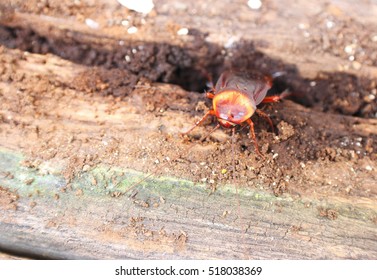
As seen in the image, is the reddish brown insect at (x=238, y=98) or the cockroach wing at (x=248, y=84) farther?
the cockroach wing at (x=248, y=84)

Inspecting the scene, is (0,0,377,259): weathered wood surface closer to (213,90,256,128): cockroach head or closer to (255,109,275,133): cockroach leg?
(213,90,256,128): cockroach head

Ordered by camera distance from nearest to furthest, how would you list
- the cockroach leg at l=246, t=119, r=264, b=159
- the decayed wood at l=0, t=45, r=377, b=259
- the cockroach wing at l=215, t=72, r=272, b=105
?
the decayed wood at l=0, t=45, r=377, b=259, the cockroach leg at l=246, t=119, r=264, b=159, the cockroach wing at l=215, t=72, r=272, b=105

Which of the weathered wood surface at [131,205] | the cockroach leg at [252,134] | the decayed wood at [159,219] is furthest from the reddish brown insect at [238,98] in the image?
the decayed wood at [159,219]

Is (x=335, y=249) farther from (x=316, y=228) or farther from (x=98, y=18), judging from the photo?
(x=98, y=18)

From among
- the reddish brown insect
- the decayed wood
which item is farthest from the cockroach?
the decayed wood

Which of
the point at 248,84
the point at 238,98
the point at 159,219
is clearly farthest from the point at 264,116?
the point at 159,219

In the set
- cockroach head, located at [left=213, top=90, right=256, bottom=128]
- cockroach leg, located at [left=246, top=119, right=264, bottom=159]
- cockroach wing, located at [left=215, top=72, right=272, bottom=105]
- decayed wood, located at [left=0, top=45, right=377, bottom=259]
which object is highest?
cockroach wing, located at [left=215, top=72, right=272, bottom=105]

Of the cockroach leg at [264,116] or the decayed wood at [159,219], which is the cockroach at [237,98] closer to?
the cockroach leg at [264,116]
